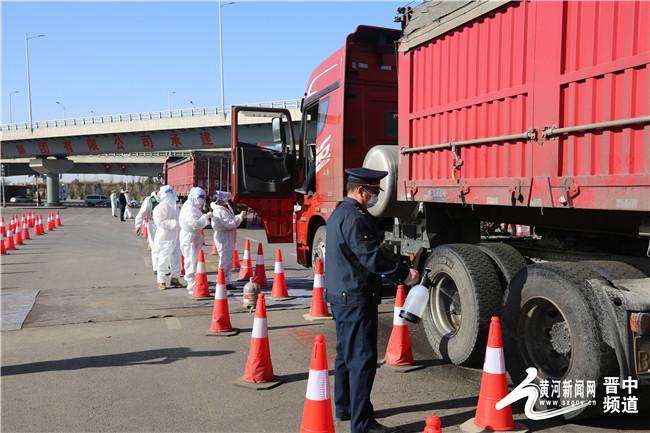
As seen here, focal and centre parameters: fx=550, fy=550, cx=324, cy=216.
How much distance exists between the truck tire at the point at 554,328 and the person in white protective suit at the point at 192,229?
5.96m

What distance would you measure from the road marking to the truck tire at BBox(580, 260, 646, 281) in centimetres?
497

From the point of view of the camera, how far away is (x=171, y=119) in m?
40.4

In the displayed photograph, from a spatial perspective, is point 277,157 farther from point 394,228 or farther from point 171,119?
point 171,119

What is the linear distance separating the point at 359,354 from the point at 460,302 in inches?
71.3

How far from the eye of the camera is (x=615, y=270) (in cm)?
395

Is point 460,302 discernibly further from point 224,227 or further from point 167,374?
point 224,227

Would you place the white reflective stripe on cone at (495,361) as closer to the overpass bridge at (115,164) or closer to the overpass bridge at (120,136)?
the overpass bridge at (120,136)

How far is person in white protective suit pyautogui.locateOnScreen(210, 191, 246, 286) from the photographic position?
963cm

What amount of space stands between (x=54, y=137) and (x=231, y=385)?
4872cm

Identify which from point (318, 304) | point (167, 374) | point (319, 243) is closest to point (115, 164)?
point (319, 243)

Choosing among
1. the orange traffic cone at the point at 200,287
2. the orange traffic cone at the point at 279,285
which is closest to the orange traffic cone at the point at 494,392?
the orange traffic cone at the point at 279,285

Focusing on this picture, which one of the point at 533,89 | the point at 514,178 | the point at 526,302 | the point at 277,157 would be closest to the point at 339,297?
the point at 526,302

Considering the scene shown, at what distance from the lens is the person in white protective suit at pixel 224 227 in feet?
31.6

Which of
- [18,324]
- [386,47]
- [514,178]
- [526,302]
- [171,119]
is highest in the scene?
[171,119]
